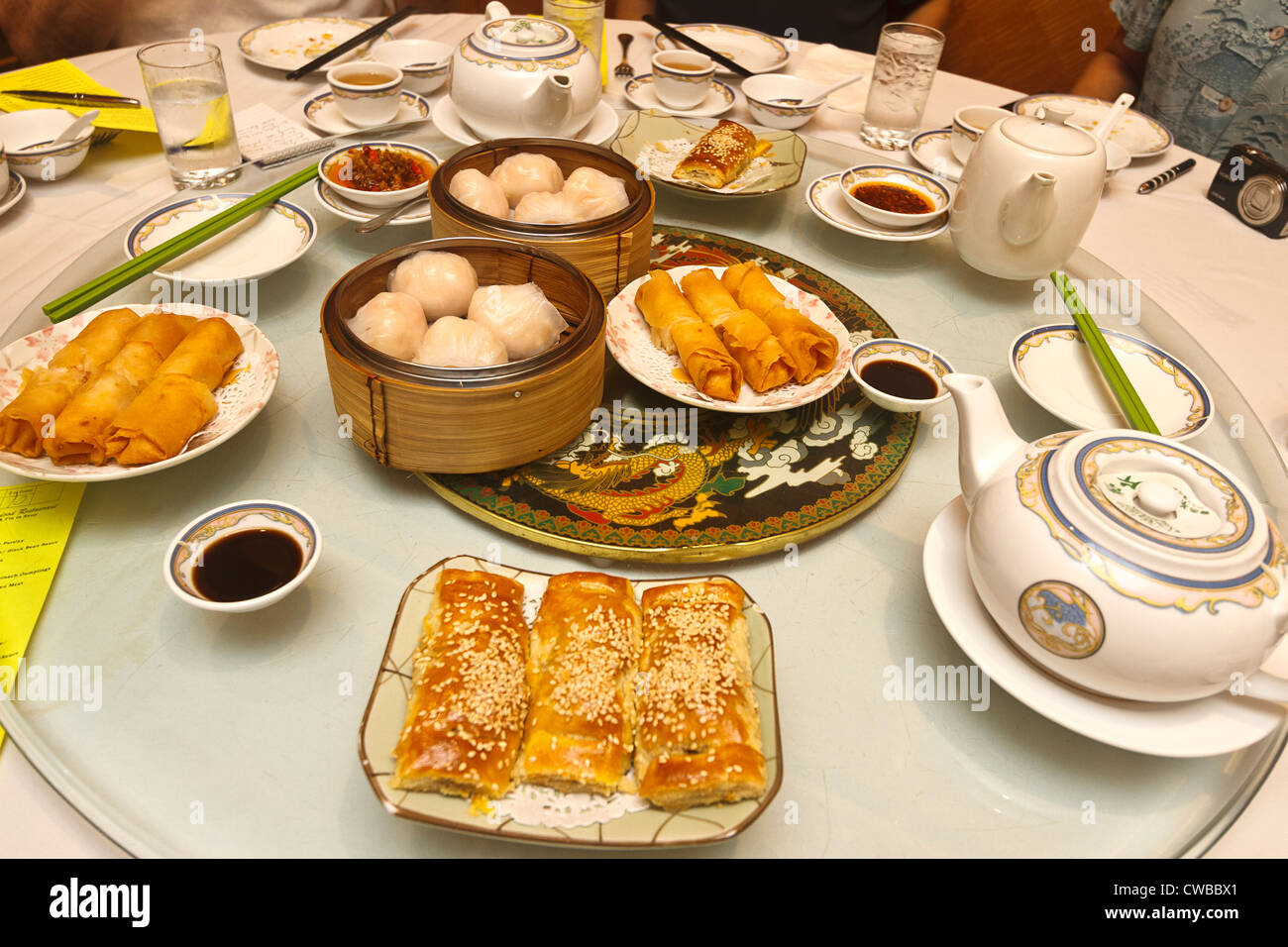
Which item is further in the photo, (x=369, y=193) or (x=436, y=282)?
(x=369, y=193)

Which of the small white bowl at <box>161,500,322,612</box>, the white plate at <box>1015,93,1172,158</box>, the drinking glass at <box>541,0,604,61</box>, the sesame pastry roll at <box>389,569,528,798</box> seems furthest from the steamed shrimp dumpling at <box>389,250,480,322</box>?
the white plate at <box>1015,93,1172,158</box>

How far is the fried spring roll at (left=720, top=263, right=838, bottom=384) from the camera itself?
1854 mm

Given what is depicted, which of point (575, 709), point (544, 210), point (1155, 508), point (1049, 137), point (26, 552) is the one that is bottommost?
point (26, 552)

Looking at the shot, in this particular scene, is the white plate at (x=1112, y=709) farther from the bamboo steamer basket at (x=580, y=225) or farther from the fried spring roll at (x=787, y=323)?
the bamboo steamer basket at (x=580, y=225)

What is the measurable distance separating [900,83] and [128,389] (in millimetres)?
2494

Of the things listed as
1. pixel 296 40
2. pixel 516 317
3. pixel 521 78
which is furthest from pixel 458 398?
pixel 296 40

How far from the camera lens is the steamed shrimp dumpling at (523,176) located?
215cm

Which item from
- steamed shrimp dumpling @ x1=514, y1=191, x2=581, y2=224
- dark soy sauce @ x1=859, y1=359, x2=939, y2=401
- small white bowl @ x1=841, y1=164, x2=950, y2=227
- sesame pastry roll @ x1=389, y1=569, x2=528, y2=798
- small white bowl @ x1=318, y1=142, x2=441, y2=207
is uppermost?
steamed shrimp dumpling @ x1=514, y1=191, x2=581, y2=224

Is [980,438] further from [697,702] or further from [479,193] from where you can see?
[479,193]

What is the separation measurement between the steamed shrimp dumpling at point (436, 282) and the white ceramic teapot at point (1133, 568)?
110cm

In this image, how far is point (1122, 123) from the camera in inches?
121

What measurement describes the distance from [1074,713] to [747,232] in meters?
→ 1.71

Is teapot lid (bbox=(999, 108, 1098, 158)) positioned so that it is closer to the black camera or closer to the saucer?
the saucer

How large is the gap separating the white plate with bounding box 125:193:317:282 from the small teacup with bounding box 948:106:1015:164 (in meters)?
2.00
